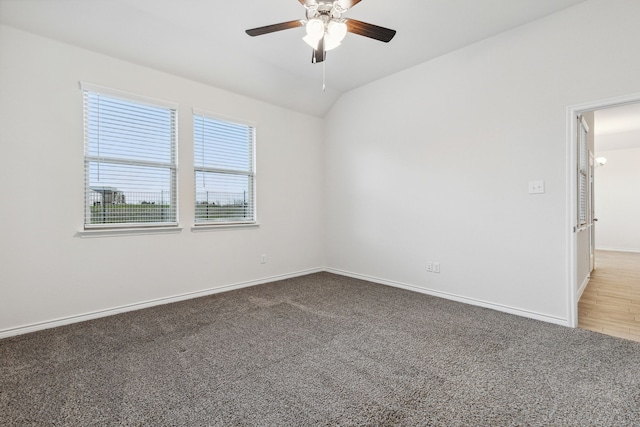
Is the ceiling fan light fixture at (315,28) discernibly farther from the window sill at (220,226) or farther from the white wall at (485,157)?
the window sill at (220,226)

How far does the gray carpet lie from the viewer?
160 centimetres

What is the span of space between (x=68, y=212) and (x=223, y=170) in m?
1.66

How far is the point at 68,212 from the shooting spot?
111 inches

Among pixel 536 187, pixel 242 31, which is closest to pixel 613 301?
pixel 536 187

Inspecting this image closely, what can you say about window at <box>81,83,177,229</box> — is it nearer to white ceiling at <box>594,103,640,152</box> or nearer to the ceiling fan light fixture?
the ceiling fan light fixture

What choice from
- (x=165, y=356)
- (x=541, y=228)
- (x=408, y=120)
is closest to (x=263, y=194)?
(x=408, y=120)

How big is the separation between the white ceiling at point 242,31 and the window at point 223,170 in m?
0.54

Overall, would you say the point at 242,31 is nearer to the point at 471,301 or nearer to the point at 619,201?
the point at 471,301

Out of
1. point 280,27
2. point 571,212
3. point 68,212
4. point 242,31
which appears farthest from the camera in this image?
point 242,31

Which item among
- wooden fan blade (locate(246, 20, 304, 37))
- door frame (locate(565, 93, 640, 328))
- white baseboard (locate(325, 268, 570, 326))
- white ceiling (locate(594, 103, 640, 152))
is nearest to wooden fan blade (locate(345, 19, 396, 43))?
wooden fan blade (locate(246, 20, 304, 37))

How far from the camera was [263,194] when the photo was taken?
4355mm

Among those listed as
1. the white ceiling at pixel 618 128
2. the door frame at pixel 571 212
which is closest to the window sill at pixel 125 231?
the door frame at pixel 571 212

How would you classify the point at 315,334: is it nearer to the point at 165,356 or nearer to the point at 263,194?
the point at 165,356

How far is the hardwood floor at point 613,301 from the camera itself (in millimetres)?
2742
